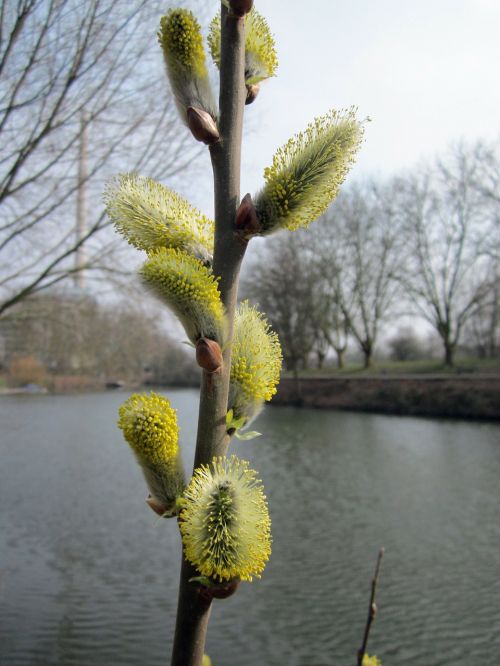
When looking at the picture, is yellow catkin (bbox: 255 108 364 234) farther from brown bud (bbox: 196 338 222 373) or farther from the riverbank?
the riverbank

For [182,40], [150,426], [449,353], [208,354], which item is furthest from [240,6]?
[449,353]

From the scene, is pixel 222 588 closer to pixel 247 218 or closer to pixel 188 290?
pixel 188 290

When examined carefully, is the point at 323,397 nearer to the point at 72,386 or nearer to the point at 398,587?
the point at 72,386

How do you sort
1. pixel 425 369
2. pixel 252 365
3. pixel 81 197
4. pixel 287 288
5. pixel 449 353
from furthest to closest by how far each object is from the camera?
1. pixel 449 353
2. pixel 425 369
3. pixel 287 288
4. pixel 81 197
5. pixel 252 365

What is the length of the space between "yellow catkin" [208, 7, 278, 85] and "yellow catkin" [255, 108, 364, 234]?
8.8 inches

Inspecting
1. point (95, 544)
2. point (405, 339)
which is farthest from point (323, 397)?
point (95, 544)

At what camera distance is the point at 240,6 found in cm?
118

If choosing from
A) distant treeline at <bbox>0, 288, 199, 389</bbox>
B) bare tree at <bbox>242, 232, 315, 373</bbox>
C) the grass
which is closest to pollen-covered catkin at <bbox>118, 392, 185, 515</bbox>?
distant treeline at <bbox>0, 288, 199, 389</bbox>

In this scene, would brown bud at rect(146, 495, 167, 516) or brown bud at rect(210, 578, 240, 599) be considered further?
brown bud at rect(146, 495, 167, 516)

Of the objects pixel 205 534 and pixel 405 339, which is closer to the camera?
pixel 205 534

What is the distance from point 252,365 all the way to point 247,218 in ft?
1.10

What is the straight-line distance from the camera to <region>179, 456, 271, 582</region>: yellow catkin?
42.7 inches

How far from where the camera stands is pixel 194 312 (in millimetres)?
1156

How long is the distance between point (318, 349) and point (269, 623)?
106 ft
